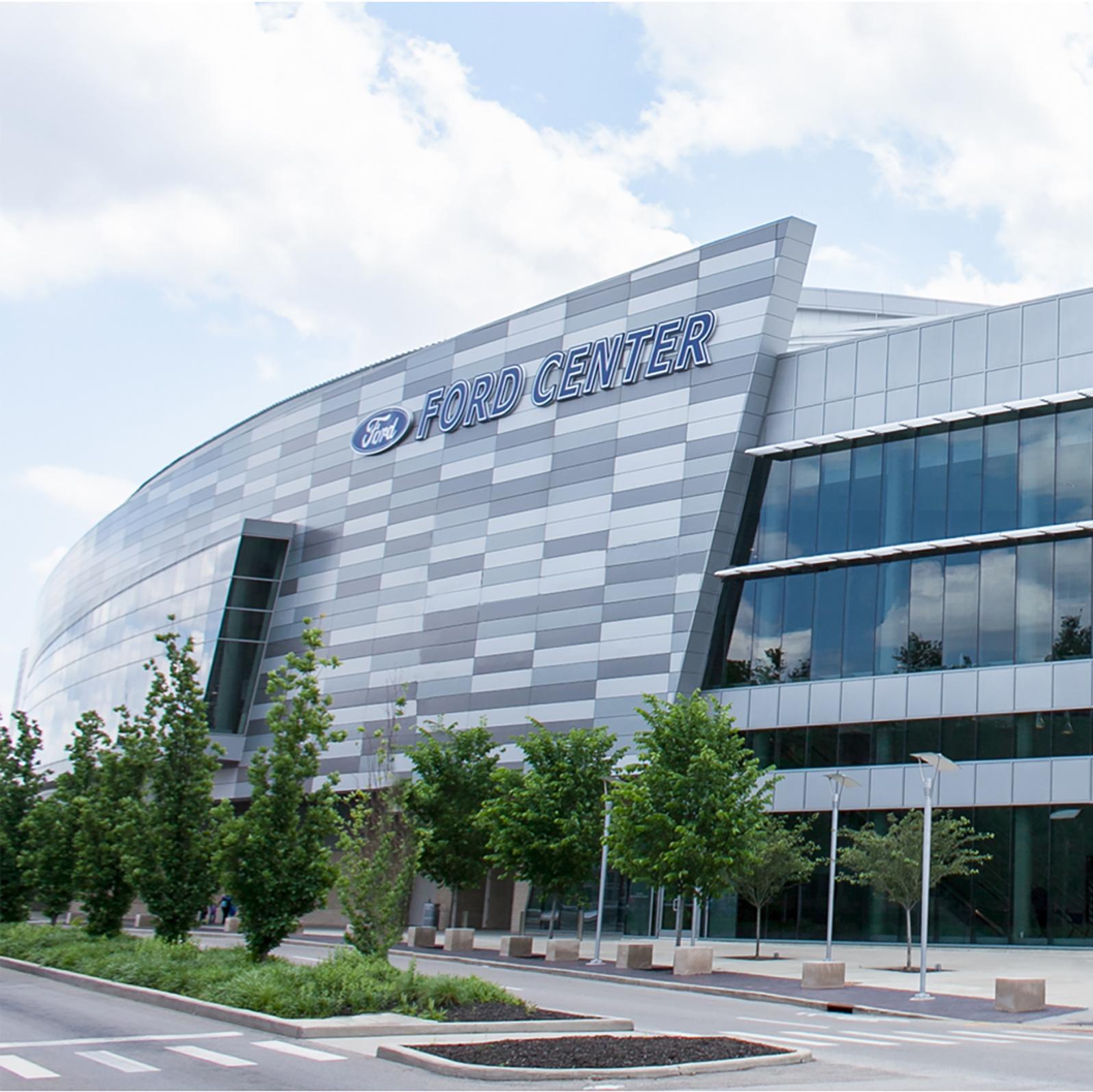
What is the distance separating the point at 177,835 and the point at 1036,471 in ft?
85.5

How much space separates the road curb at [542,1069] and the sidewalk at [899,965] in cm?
1184

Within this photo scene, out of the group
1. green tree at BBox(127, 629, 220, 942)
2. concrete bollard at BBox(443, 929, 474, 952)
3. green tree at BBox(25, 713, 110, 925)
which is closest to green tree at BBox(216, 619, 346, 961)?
green tree at BBox(127, 629, 220, 942)

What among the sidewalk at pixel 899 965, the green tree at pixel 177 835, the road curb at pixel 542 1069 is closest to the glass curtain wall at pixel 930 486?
the sidewalk at pixel 899 965

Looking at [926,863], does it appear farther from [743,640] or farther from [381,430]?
[381,430]

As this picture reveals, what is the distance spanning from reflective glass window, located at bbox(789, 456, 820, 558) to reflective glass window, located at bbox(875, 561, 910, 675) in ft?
9.68

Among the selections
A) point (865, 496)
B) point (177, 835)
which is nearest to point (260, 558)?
point (865, 496)

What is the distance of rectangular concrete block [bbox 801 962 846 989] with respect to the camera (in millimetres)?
28641

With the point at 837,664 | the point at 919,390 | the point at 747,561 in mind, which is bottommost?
the point at 837,664

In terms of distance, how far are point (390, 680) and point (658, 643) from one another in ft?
49.0

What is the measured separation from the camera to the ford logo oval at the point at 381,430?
6041cm

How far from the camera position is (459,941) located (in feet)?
137

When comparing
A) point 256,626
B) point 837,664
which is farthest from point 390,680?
point 837,664

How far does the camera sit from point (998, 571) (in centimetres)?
4016

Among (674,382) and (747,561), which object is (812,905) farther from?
(674,382)
